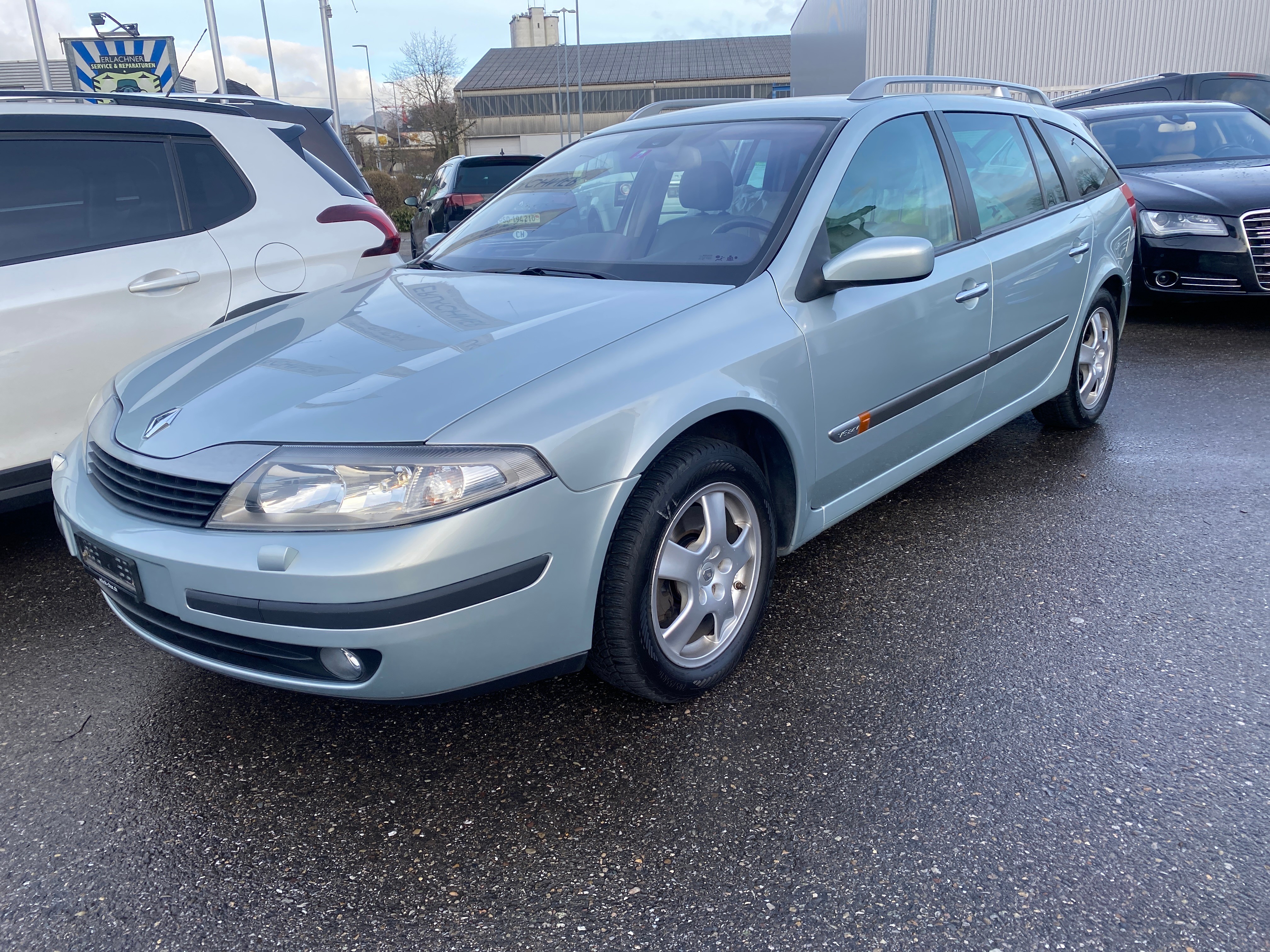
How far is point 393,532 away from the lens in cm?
198

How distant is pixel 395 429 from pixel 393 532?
230 millimetres

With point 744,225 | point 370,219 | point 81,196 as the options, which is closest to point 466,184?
point 370,219

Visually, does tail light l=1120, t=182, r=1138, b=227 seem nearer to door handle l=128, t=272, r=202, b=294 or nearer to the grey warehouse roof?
door handle l=128, t=272, r=202, b=294

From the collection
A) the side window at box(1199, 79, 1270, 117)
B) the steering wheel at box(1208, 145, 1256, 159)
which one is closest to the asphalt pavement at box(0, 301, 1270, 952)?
the steering wheel at box(1208, 145, 1256, 159)

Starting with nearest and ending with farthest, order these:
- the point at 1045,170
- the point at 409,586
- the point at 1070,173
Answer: the point at 409,586
the point at 1045,170
the point at 1070,173

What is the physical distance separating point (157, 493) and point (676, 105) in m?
2.82

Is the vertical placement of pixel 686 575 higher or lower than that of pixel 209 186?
lower

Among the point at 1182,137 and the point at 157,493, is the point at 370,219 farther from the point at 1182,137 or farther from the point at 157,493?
the point at 1182,137

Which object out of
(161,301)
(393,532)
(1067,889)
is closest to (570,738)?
(393,532)

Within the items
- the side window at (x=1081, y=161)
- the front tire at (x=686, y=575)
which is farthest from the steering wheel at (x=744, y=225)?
the side window at (x=1081, y=161)

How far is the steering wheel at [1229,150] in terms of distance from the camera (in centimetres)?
800

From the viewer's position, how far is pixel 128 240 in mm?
3688

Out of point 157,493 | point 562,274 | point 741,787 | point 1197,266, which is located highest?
point 562,274

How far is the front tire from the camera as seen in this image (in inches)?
89.7
